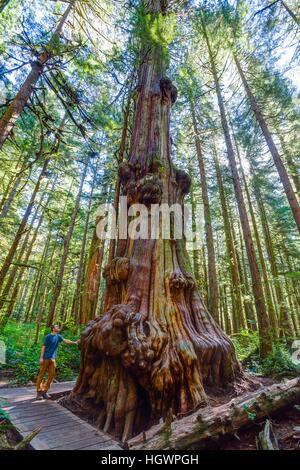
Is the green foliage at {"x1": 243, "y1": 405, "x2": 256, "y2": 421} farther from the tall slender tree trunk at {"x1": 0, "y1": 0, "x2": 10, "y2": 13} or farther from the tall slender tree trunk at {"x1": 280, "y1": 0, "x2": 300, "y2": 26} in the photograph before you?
the tall slender tree trunk at {"x1": 280, "y1": 0, "x2": 300, "y2": 26}

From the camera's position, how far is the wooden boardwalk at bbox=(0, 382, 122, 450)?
101 inches

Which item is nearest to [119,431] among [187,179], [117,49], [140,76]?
[187,179]

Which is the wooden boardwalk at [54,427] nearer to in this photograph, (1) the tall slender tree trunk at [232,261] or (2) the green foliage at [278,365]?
(2) the green foliage at [278,365]

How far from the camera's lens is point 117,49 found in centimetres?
701

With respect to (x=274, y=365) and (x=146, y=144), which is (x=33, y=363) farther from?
(x=146, y=144)

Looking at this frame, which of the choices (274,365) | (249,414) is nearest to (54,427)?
(249,414)

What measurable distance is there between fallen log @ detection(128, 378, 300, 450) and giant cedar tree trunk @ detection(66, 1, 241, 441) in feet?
0.97

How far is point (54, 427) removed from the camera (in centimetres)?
306

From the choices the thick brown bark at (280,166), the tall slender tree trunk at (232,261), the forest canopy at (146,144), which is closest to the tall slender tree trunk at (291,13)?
the forest canopy at (146,144)

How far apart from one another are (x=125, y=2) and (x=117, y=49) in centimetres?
253

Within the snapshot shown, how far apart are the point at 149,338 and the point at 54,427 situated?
1.69m

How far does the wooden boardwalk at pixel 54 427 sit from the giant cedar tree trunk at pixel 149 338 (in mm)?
292

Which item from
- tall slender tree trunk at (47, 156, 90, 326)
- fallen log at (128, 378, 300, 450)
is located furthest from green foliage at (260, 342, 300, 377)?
tall slender tree trunk at (47, 156, 90, 326)
